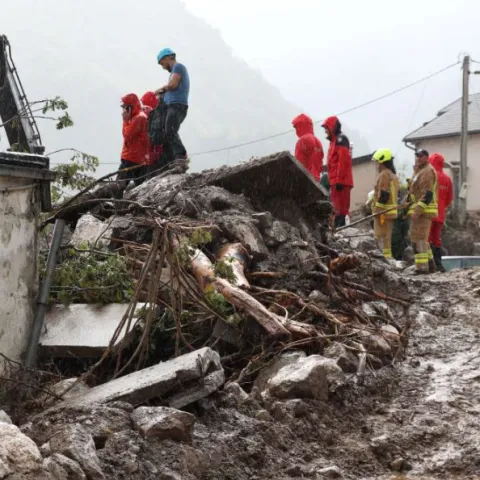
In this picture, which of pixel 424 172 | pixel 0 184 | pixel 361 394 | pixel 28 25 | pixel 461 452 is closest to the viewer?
pixel 461 452

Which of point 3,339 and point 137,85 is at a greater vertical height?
point 137,85

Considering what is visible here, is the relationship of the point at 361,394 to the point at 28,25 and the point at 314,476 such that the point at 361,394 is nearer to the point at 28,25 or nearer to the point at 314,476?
the point at 314,476

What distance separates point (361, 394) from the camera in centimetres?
554

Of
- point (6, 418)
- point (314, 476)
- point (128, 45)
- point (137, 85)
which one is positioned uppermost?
point (128, 45)

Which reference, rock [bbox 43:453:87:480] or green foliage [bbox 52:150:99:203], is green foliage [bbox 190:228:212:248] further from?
rock [bbox 43:453:87:480]

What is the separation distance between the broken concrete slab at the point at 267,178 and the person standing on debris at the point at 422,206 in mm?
2373

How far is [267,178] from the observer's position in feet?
27.8

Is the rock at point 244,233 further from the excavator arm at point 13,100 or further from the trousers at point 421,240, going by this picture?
the trousers at point 421,240

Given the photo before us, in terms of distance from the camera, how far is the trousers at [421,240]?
10727 millimetres

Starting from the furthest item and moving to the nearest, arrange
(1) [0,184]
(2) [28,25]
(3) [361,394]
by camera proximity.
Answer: (2) [28,25], (3) [361,394], (1) [0,184]

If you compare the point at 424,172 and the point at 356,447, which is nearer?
the point at 356,447

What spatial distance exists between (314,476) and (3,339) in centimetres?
217

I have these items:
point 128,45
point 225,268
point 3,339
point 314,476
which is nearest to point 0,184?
point 3,339

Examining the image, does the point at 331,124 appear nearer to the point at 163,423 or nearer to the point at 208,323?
the point at 208,323
